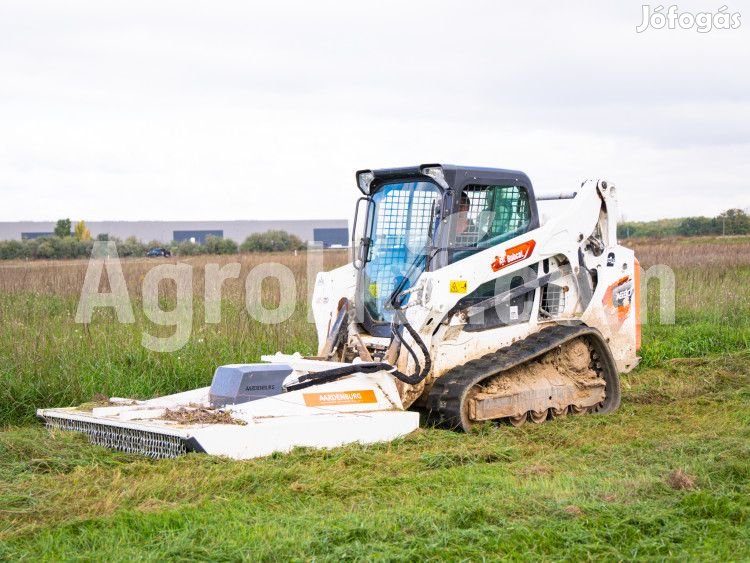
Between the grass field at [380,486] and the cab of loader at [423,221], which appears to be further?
the cab of loader at [423,221]

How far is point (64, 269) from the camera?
18.7 metres

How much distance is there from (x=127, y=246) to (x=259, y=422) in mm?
26057

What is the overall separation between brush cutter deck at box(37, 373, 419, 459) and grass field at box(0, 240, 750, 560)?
0.53ft

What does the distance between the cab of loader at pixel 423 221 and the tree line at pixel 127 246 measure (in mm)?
21077

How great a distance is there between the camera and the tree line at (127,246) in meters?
29.8

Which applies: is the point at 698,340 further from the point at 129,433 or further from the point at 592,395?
the point at 129,433

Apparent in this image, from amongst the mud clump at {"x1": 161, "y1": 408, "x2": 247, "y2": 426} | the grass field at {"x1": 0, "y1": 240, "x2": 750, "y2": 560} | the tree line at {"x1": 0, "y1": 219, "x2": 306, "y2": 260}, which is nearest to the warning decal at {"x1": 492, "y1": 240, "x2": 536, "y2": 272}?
the grass field at {"x1": 0, "y1": 240, "x2": 750, "y2": 560}

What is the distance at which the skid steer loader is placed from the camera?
730 centimetres

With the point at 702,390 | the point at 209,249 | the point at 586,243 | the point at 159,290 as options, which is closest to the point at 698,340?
the point at 702,390

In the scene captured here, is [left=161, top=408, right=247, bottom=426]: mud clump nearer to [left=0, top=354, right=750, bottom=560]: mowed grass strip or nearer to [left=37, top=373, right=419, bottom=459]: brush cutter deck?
[left=37, top=373, right=419, bottom=459]: brush cutter deck

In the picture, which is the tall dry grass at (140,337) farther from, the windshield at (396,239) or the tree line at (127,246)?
the tree line at (127,246)

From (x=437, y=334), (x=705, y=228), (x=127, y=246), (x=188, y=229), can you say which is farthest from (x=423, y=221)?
(x=188, y=229)

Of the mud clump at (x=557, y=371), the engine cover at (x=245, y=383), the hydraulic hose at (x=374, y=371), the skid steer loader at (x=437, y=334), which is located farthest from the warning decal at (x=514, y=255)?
the engine cover at (x=245, y=383)

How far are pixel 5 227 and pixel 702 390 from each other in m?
48.5
